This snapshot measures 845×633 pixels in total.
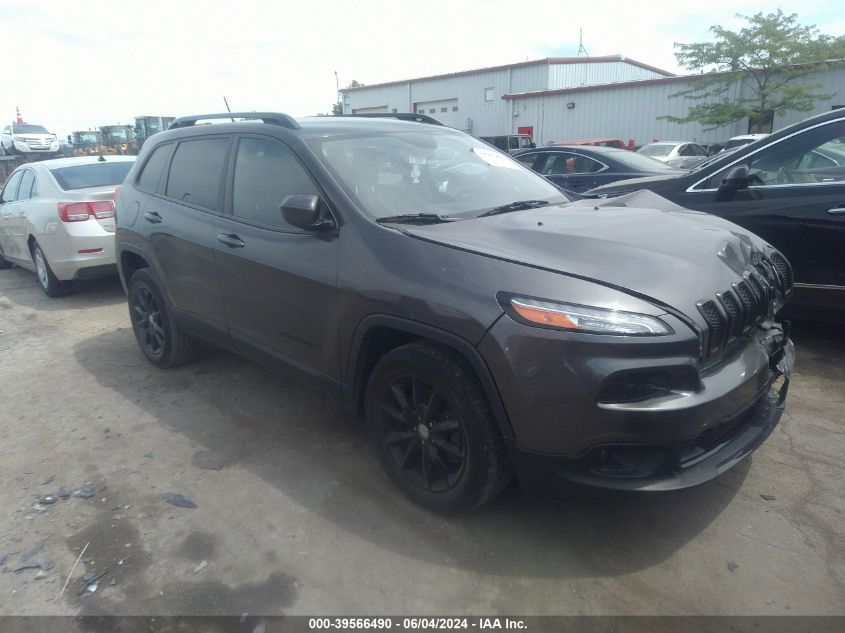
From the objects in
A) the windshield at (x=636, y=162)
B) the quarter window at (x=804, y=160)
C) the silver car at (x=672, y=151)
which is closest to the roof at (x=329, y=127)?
the quarter window at (x=804, y=160)

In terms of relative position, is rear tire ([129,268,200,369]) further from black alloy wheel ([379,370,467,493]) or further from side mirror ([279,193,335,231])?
black alloy wheel ([379,370,467,493])

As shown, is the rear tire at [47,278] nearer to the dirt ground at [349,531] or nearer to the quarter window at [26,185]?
the quarter window at [26,185]

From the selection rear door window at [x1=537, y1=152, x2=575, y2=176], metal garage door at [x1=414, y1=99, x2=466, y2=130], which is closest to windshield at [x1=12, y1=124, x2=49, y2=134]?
metal garage door at [x1=414, y1=99, x2=466, y2=130]

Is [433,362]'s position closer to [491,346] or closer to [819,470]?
[491,346]

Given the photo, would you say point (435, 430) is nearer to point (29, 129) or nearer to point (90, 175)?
point (90, 175)

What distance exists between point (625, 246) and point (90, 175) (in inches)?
279

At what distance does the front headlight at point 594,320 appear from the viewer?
2.24m

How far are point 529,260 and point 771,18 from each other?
87.2 feet

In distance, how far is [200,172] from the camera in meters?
4.11

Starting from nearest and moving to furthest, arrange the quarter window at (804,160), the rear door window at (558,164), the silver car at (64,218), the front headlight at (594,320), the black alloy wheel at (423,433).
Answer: the front headlight at (594,320) → the black alloy wheel at (423,433) → the quarter window at (804,160) → the silver car at (64,218) → the rear door window at (558,164)

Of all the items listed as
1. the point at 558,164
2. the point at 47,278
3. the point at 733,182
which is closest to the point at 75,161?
the point at 47,278

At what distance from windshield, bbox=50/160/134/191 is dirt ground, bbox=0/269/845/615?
4.12m

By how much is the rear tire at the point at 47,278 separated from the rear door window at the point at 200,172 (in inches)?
148

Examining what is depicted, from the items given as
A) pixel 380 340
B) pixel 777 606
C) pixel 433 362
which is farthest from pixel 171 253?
pixel 777 606
